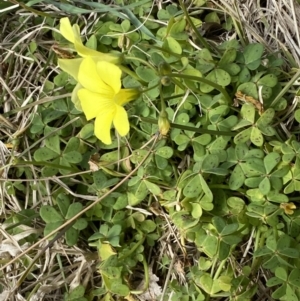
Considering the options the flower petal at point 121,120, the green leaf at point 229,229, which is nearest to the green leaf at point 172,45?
the flower petal at point 121,120

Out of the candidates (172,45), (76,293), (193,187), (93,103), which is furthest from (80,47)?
(76,293)

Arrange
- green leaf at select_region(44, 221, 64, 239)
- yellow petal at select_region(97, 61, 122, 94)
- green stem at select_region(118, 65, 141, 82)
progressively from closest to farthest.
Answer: yellow petal at select_region(97, 61, 122, 94)
green stem at select_region(118, 65, 141, 82)
green leaf at select_region(44, 221, 64, 239)

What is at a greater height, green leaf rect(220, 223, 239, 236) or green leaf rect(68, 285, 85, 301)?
green leaf rect(220, 223, 239, 236)

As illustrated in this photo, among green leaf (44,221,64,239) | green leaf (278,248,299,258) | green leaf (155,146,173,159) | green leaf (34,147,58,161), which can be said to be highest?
green leaf (155,146,173,159)

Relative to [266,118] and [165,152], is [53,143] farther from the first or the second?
[266,118]

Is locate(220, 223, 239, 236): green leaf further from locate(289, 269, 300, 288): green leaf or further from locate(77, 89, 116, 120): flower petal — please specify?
locate(77, 89, 116, 120): flower petal

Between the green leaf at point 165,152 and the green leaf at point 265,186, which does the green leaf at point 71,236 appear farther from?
the green leaf at point 265,186

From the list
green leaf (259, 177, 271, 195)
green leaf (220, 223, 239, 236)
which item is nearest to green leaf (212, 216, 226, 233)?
green leaf (220, 223, 239, 236)

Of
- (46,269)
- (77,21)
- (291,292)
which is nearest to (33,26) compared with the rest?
(77,21)
